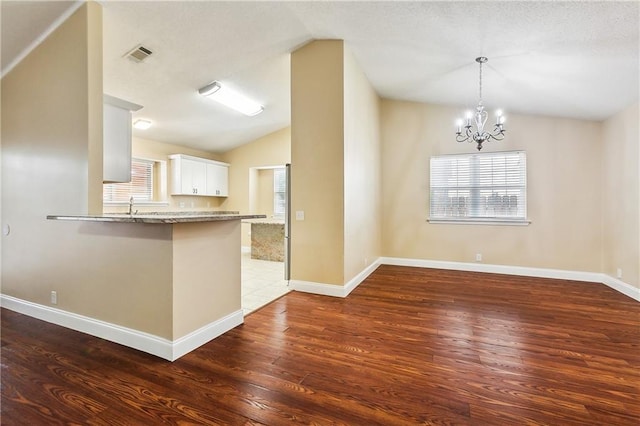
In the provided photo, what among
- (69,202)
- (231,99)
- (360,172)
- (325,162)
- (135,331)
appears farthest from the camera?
(231,99)

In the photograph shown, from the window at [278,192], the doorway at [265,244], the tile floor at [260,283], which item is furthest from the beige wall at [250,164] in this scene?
the tile floor at [260,283]

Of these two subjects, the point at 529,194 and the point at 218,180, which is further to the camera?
the point at 218,180

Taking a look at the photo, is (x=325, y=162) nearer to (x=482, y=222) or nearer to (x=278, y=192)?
(x=482, y=222)

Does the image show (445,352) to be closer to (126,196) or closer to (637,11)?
(637,11)

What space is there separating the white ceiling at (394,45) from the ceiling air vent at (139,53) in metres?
0.06

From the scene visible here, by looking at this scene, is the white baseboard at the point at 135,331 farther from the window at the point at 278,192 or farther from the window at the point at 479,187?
the window at the point at 278,192

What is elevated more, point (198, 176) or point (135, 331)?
point (198, 176)

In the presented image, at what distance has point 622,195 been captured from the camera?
13.1 ft

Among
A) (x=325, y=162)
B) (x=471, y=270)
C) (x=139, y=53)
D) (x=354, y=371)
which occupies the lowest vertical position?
(x=354, y=371)

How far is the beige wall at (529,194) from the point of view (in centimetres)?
459

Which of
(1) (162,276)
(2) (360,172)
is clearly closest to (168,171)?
(2) (360,172)

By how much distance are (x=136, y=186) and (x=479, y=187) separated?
6412mm

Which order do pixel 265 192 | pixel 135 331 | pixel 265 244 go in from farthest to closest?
1. pixel 265 192
2. pixel 265 244
3. pixel 135 331

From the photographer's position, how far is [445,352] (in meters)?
2.38
